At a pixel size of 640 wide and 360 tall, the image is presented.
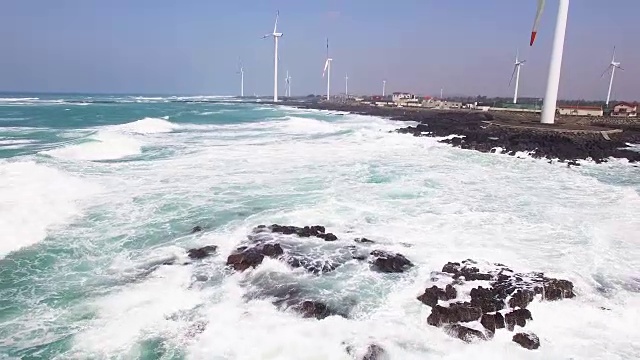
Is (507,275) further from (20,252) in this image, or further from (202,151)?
(202,151)

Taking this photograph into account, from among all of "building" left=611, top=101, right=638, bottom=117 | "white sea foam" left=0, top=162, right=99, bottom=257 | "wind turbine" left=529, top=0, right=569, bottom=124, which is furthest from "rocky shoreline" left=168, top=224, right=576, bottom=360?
"building" left=611, top=101, right=638, bottom=117

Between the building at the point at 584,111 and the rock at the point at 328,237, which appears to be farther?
the building at the point at 584,111

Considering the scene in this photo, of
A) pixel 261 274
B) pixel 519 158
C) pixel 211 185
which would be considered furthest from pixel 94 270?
pixel 519 158

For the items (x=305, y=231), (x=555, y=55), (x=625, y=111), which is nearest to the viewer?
(x=305, y=231)

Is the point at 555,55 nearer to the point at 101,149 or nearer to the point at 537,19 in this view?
the point at 537,19

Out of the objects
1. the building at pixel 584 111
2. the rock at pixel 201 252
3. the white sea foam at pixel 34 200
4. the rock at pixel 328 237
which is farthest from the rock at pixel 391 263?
the building at pixel 584 111

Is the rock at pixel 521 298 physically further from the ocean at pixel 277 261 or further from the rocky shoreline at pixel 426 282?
the ocean at pixel 277 261

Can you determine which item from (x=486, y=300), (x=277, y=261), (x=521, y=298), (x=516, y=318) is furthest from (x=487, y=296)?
(x=277, y=261)
